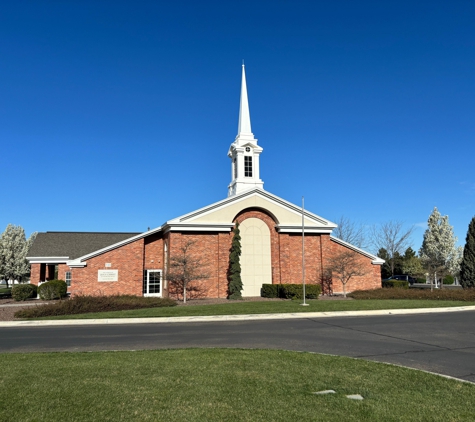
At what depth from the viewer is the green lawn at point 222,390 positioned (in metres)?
5.46

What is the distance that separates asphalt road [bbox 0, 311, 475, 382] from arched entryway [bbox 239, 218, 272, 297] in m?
13.1

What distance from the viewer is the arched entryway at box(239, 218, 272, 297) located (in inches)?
1188

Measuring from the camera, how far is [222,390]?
648cm

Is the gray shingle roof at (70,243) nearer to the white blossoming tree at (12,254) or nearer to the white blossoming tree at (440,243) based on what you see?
the white blossoming tree at (12,254)

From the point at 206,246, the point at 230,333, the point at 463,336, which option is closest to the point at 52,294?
the point at 206,246

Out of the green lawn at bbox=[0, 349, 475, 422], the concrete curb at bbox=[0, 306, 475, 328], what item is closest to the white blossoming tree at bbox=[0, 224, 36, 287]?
the concrete curb at bbox=[0, 306, 475, 328]

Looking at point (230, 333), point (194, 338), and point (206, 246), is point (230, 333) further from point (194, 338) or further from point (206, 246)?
point (206, 246)

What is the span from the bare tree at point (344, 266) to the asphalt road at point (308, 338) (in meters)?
12.8

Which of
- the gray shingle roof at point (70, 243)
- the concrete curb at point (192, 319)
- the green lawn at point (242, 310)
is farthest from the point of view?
the gray shingle roof at point (70, 243)

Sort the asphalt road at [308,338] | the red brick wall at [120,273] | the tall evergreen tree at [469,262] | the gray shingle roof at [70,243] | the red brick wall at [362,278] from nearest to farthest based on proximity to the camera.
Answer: the asphalt road at [308,338] < the red brick wall at [120,273] < the red brick wall at [362,278] < the gray shingle roof at [70,243] < the tall evergreen tree at [469,262]

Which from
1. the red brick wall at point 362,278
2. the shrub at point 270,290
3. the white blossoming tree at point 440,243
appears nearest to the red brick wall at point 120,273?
the shrub at point 270,290

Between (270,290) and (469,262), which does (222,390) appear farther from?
(469,262)

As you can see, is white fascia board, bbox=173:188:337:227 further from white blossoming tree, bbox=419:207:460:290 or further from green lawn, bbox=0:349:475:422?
white blossoming tree, bbox=419:207:460:290

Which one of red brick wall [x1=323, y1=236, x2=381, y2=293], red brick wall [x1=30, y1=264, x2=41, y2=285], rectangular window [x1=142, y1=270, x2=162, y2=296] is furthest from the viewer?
red brick wall [x1=30, y1=264, x2=41, y2=285]
